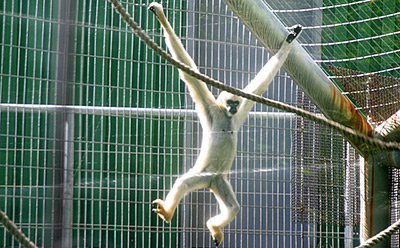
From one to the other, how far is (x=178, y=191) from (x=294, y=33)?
66cm

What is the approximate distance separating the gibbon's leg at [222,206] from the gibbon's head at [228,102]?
1.18 feet

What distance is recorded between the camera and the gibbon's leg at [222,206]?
174cm

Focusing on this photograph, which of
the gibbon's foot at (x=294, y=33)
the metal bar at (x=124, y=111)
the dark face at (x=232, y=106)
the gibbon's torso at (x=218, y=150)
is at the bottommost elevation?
the gibbon's torso at (x=218, y=150)

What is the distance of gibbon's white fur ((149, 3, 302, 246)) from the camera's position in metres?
1.69

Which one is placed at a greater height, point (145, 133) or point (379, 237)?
point (145, 133)

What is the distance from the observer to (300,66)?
6.12 feet

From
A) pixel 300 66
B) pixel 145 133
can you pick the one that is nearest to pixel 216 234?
pixel 145 133

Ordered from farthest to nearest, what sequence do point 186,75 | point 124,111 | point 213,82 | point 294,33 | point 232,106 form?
point 232,106 → point 186,75 → point 294,33 → point 124,111 → point 213,82

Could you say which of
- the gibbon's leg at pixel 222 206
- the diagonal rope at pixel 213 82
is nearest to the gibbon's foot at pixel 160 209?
the gibbon's leg at pixel 222 206

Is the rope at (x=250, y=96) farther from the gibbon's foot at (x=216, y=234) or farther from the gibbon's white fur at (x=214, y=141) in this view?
the gibbon's foot at (x=216, y=234)

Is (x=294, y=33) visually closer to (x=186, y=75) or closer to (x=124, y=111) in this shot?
(x=186, y=75)

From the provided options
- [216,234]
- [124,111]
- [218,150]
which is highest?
[124,111]

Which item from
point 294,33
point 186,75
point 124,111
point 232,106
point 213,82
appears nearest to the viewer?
point 213,82

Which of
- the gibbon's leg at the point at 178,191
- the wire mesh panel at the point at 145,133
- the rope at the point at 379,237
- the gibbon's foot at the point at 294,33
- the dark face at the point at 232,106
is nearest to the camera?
the wire mesh panel at the point at 145,133
